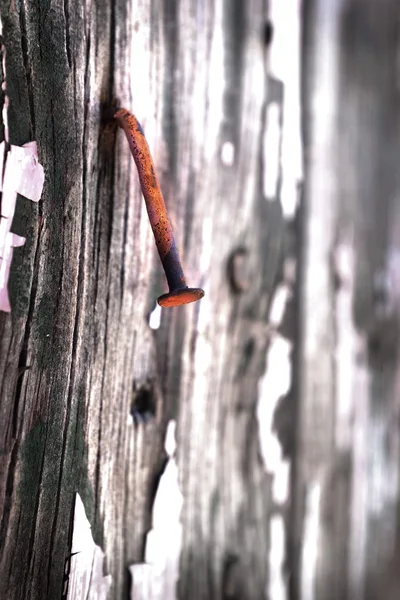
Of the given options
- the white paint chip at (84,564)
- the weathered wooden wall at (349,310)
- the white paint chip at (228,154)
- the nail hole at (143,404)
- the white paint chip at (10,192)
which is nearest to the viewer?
the white paint chip at (10,192)

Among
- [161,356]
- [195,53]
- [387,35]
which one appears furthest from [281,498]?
[387,35]

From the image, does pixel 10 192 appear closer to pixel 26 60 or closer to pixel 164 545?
pixel 26 60

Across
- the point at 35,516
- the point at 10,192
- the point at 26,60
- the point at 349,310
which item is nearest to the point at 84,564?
the point at 35,516

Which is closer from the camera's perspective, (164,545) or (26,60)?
(26,60)

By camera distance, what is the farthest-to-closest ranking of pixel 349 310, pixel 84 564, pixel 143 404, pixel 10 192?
1. pixel 349 310
2. pixel 143 404
3. pixel 84 564
4. pixel 10 192

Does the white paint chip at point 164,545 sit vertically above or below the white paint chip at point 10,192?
below

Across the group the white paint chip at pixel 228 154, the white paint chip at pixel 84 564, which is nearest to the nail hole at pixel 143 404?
the white paint chip at pixel 84 564

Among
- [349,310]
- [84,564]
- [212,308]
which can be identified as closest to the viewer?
[84,564]

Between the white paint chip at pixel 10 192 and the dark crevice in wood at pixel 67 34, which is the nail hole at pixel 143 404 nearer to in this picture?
the white paint chip at pixel 10 192

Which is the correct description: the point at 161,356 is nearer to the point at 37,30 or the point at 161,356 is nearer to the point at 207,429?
the point at 207,429
